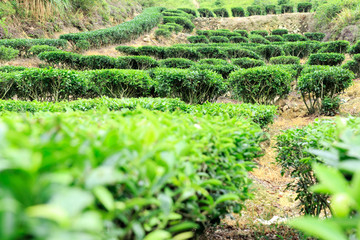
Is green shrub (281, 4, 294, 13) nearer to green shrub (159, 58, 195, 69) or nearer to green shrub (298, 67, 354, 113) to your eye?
green shrub (159, 58, 195, 69)

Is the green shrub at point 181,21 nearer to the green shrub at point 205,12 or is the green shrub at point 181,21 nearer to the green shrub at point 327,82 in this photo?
the green shrub at point 205,12

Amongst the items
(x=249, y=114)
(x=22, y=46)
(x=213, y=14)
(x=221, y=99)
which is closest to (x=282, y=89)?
(x=221, y=99)

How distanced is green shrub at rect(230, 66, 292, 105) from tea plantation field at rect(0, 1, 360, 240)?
0.04 metres

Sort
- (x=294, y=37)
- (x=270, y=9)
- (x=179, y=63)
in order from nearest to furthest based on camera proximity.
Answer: (x=179, y=63), (x=294, y=37), (x=270, y=9)

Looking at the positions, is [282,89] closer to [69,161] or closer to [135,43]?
[69,161]

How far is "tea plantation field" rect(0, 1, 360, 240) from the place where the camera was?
565 millimetres

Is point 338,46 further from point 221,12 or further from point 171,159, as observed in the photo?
point 221,12

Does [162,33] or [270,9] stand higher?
[270,9]

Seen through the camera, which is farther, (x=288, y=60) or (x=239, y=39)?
(x=239, y=39)

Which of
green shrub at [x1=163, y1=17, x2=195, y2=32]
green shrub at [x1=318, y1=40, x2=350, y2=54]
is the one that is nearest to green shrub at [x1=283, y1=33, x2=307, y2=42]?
green shrub at [x1=318, y1=40, x2=350, y2=54]

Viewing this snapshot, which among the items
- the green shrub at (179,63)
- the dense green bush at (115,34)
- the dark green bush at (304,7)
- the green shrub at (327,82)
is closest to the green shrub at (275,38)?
the dense green bush at (115,34)

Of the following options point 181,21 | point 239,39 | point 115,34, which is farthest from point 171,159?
point 181,21

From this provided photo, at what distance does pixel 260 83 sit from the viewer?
7406mm

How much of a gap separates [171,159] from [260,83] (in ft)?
23.7
